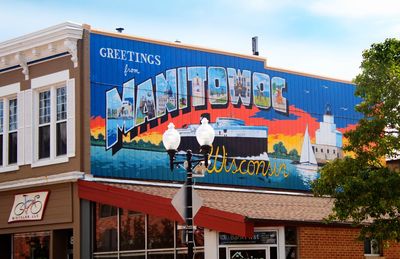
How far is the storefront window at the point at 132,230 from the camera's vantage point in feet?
74.5

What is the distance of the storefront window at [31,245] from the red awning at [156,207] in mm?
2843

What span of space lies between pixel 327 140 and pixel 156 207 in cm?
1181

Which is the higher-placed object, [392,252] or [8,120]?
[8,120]

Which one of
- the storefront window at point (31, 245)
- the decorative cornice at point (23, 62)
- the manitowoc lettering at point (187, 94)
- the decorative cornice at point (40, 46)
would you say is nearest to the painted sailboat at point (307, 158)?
the manitowoc lettering at point (187, 94)

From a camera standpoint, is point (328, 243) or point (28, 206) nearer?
point (328, 243)

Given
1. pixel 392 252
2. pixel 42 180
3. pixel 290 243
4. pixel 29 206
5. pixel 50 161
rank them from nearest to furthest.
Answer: pixel 290 243 → pixel 392 252 → pixel 42 180 → pixel 50 161 → pixel 29 206

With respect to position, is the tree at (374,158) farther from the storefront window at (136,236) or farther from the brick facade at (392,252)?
the brick facade at (392,252)

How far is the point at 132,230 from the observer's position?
23.0 metres

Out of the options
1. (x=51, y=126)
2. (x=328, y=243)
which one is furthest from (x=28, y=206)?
(x=328, y=243)

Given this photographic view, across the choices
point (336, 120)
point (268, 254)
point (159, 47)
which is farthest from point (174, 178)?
point (336, 120)

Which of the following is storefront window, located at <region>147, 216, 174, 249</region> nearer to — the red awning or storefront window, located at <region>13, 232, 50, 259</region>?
the red awning

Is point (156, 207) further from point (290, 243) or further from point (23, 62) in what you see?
point (23, 62)

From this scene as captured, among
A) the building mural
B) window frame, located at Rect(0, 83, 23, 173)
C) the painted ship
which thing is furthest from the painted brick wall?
window frame, located at Rect(0, 83, 23, 173)

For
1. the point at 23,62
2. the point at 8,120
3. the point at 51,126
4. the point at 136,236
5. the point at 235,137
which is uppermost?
the point at 23,62
